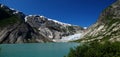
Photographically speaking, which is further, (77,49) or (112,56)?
(77,49)

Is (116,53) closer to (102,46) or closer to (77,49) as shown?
(102,46)

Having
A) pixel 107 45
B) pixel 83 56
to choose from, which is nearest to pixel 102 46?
pixel 107 45

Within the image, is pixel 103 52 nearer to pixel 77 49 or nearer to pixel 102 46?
pixel 102 46

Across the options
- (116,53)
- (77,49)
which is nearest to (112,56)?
(116,53)

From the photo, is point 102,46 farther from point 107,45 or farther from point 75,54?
point 75,54

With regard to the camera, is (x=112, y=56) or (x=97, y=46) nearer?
(x=112, y=56)

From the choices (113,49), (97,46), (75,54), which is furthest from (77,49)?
(113,49)

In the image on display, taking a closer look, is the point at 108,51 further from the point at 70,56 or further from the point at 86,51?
the point at 70,56
